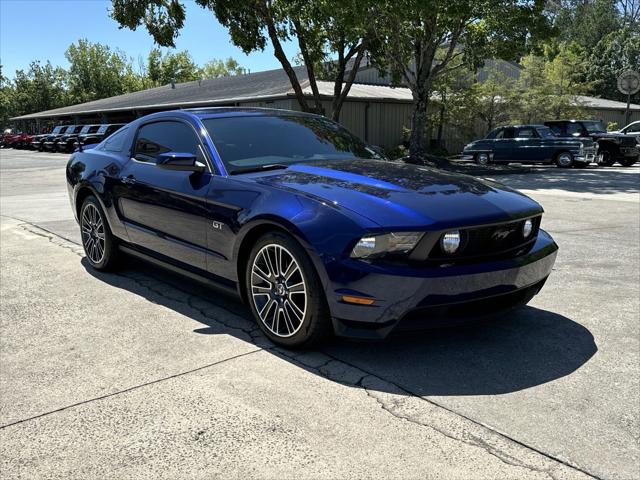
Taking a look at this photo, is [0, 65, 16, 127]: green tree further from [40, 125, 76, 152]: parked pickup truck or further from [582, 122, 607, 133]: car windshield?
[582, 122, 607, 133]: car windshield

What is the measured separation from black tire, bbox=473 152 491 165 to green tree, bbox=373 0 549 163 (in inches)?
130

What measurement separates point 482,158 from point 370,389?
21.4 m

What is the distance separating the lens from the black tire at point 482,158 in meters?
22.9

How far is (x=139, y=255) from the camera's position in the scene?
4.91 metres

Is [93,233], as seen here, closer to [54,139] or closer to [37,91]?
[54,139]

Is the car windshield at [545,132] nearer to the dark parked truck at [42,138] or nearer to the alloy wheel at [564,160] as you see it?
the alloy wheel at [564,160]

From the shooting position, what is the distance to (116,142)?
5461mm

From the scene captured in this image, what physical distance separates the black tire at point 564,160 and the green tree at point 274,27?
8247 mm

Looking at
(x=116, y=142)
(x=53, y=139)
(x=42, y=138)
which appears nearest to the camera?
(x=116, y=142)

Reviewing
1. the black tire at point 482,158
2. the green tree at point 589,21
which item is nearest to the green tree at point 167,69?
the green tree at point 589,21

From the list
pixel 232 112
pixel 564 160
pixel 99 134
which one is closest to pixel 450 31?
pixel 564 160

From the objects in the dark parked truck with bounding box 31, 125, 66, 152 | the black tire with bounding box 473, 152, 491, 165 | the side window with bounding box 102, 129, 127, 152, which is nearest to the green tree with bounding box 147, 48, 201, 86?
the dark parked truck with bounding box 31, 125, 66, 152

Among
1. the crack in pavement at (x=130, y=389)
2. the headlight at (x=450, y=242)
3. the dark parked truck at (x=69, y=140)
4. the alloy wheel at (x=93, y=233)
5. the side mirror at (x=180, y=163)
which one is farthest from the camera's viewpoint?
the dark parked truck at (x=69, y=140)

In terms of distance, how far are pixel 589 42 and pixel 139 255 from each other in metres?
81.2
